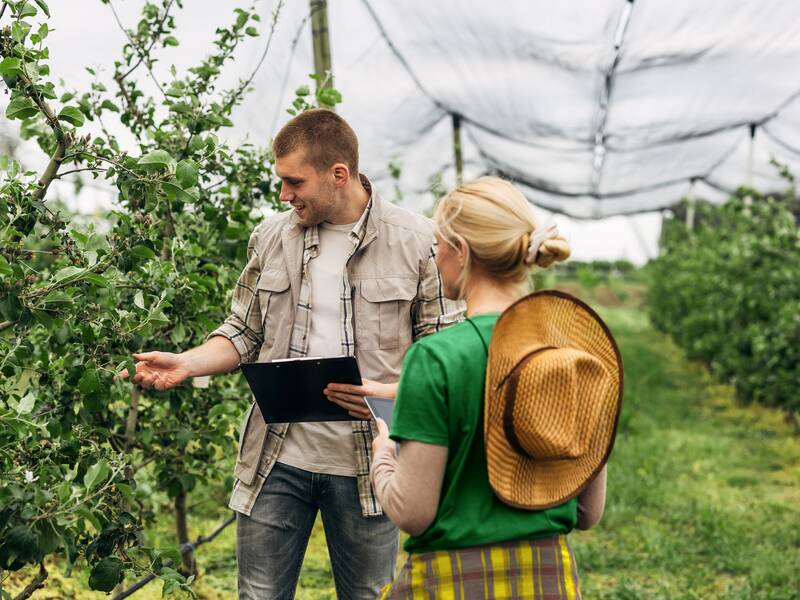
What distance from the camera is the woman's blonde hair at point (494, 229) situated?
186 centimetres

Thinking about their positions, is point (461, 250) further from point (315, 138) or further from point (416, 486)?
point (315, 138)

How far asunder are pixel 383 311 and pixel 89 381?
0.78 meters

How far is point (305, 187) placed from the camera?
2.65 meters

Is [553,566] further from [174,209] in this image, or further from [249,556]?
[174,209]

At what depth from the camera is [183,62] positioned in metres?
4.89

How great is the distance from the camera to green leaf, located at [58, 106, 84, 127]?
7.22 ft

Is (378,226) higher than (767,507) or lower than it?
higher

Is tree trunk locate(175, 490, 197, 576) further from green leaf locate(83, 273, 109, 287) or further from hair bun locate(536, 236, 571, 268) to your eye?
hair bun locate(536, 236, 571, 268)

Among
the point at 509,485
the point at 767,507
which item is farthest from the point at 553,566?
the point at 767,507

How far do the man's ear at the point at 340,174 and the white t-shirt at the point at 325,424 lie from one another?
17 cm

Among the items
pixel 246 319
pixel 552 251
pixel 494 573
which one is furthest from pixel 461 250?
pixel 246 319

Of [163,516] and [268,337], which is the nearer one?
[268,337]

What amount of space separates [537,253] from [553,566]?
59 cm

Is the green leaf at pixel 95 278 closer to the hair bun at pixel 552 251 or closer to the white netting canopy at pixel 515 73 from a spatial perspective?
the hair bun at pixel 552 251
